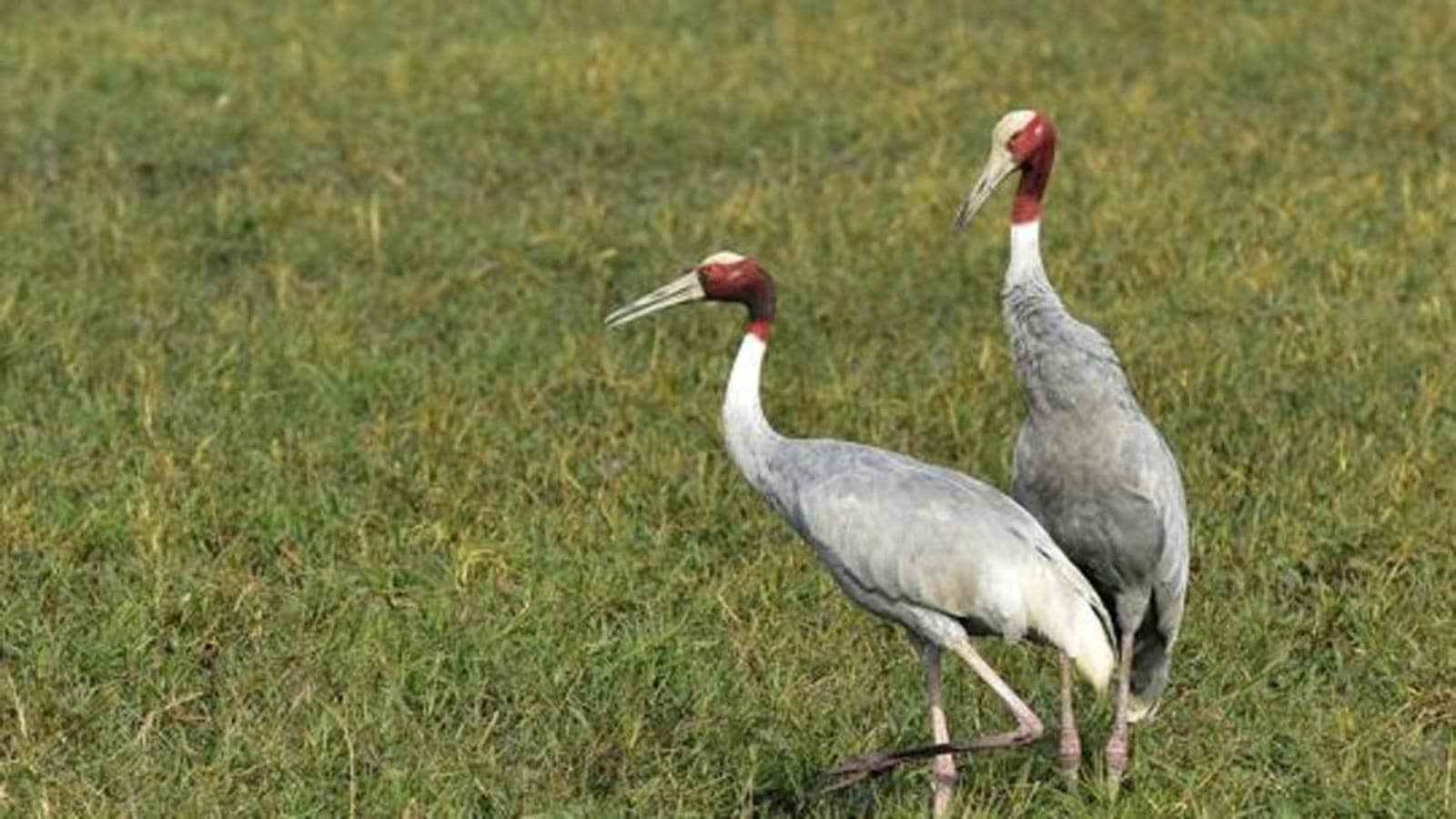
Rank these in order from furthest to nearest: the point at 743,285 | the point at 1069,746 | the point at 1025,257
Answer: the point at 1025,257
the point at 743,285
the point at 1069,746

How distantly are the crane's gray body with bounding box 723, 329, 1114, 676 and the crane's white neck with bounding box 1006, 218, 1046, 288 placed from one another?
2.04 feet

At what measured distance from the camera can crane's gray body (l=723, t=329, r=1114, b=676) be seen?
5.43 m

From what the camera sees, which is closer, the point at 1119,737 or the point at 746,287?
the point at 1119,737

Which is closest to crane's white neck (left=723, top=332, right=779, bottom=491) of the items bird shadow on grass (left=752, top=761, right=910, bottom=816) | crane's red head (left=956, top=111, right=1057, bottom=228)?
bird shadow on grass (left=752, top=761, right=910, bottom=816)

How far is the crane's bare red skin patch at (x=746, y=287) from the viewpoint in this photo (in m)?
5.95

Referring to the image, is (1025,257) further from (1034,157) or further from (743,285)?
(743,285)

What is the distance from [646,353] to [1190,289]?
2.13 m

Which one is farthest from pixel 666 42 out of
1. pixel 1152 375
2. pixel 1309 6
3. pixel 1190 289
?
pixel 1152 375

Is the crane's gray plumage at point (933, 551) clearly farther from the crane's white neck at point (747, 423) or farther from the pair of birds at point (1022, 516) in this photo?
the crane's white neck at point (747, 423)

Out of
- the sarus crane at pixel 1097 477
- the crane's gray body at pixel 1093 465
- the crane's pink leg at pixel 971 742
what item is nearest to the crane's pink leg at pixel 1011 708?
the crane's pink leg at pixel 971 742

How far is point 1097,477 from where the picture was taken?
5832 mm

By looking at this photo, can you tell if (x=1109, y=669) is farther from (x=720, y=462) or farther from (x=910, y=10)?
(x=910, y=10)

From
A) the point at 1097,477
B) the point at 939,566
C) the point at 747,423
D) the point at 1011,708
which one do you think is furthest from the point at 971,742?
the point at 747,423

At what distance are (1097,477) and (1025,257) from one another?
0.58m
